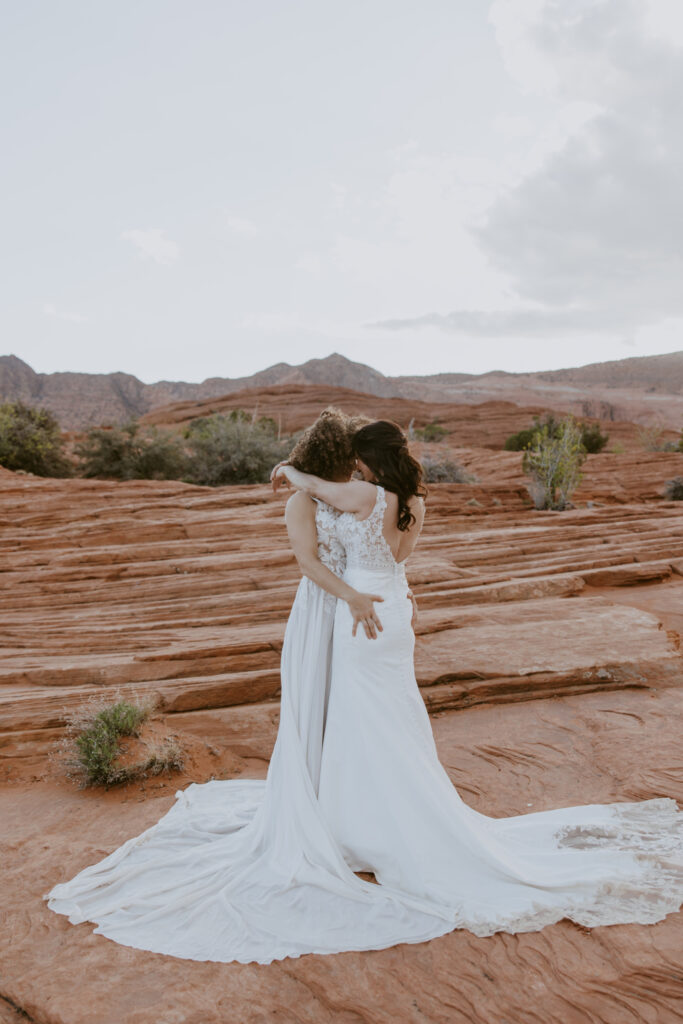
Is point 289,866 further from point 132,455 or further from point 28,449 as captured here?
point 28,449

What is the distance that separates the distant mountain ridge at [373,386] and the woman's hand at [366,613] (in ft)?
186

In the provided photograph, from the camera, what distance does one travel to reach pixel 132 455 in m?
18.9

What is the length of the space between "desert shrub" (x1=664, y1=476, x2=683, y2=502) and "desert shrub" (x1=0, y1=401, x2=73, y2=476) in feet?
53.3

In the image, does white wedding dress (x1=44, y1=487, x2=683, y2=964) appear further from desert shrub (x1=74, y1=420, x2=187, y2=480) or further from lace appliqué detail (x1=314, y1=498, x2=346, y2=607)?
desert shrub (x1=74, y1=420, x2=187, y2=480)

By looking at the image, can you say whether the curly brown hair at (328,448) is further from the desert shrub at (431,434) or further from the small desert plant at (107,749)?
the desert shrub at (431,434)

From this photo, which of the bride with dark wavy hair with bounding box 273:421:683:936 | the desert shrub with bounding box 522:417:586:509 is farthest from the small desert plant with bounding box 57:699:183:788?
the desert shrub with bounding box 522:417:586:509

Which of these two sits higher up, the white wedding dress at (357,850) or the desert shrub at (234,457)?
the desert shrub at (234,457)

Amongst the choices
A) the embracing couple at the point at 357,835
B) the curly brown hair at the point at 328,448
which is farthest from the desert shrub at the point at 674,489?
the curly brown hair at the point at 328,448

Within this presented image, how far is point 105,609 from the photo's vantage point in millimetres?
7938

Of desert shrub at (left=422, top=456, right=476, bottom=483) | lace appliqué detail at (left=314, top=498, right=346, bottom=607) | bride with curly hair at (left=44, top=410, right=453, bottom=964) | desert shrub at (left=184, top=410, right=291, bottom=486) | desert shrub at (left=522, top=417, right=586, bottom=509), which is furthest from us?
desert shrub at (left=184, top=410, right=291, bottom=486)

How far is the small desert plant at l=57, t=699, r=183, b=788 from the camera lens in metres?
5.09

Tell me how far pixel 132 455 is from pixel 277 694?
45.8 ft

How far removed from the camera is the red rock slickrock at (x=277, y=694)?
2758mm

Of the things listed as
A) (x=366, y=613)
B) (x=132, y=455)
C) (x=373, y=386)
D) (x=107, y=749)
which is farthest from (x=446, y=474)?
(x=373, y=386)
